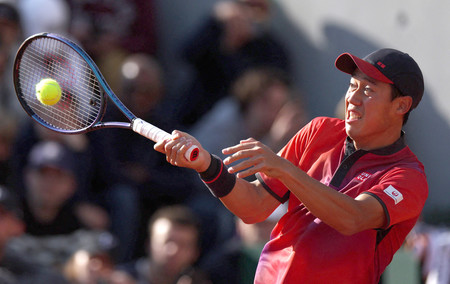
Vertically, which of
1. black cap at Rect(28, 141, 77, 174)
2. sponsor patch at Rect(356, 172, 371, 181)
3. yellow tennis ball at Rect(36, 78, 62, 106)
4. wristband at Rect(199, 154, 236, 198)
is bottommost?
sponsor patch at Rect(356, 172, 371, 181)

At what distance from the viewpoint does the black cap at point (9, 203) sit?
18.4 feet

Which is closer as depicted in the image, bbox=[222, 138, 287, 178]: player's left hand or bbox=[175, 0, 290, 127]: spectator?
bbox=[222, 138, 287, 178]: player's left hand

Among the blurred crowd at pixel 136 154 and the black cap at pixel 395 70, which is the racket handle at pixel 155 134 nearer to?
the black cap at pixel 395 70

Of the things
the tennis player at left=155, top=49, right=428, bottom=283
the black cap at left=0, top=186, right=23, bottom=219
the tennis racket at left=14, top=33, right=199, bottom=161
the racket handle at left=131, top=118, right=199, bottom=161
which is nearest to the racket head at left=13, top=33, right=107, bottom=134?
the tennis racket at left=14, top=33, right=199, bottom=161

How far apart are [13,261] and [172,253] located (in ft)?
3.43

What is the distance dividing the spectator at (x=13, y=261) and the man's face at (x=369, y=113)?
274 centimetres

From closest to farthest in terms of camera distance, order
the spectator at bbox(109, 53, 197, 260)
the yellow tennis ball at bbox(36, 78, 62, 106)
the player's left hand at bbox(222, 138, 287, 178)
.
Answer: the player's left hand at bbox(222, 138, 287, 178)
the yellow tennis ball at bbox(36, 78, 62, 106)
the spectator at bbox(109, 53, 197, 260)

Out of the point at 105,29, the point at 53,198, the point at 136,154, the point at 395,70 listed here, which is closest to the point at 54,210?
the point at 53,198

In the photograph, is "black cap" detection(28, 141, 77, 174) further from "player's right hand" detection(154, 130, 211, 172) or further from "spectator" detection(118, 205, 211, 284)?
"player's right hand" detection(154, 130, 211, 172)

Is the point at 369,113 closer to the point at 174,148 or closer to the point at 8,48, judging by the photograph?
the point at 174,148

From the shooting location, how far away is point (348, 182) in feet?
11.1

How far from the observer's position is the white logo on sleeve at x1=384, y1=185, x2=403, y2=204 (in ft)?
10.7

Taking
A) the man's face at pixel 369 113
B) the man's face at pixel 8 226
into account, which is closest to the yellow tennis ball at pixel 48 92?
the man's face at pixel 369 113

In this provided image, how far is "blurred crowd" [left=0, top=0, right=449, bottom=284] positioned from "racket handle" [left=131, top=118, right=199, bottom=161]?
2.20 meters
